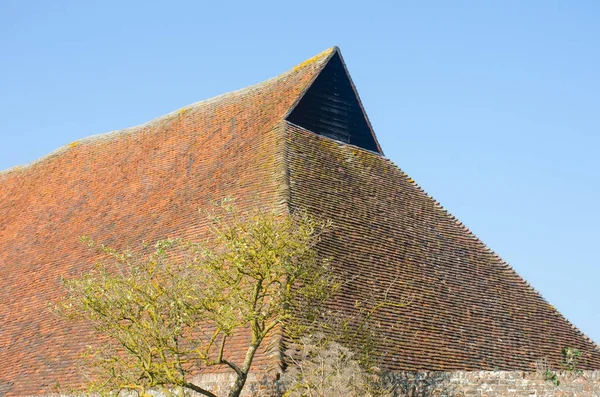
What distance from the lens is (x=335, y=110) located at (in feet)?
63.7

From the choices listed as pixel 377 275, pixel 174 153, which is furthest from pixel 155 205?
A: pixel 377 275

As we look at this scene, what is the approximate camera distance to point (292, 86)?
1984 cm

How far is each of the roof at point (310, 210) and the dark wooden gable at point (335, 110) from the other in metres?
0.03

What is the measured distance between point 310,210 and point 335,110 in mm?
4885

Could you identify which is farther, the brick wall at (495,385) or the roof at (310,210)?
the roof at (310,210)

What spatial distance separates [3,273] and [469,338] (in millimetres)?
11506

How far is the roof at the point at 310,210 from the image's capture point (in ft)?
48.3

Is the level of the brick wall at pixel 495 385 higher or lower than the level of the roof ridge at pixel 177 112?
lower

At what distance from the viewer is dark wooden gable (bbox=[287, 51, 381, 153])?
18.8 m

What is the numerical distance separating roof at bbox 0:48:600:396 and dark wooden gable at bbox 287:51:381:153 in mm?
30

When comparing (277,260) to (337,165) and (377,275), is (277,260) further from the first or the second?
(337,165)

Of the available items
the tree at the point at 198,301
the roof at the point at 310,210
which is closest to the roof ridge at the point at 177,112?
the roof at the point at 310,210

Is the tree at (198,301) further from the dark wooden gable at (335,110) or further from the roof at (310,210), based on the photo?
the dark wooden gable at (335,110)

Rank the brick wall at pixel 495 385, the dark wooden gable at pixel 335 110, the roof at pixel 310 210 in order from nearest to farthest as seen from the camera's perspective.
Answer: the brick wall at pixel 495 385 < the roof at pixel 310 210 < the dark wooden gable at pixel 335 110
